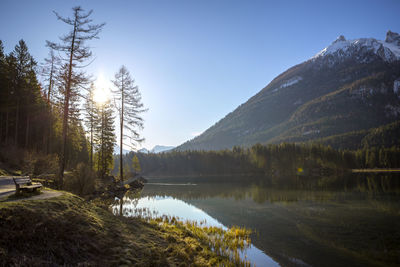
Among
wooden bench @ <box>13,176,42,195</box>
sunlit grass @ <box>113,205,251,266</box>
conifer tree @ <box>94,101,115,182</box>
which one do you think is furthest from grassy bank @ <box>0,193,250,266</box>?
conifer tree @ <box>94,101,115,182</box>

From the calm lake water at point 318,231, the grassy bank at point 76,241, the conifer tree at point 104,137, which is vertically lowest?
the calm lake water at point 318,231

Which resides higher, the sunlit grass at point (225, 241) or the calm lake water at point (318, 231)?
the sunlit grass at point (225, 241)

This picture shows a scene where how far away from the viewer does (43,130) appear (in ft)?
125

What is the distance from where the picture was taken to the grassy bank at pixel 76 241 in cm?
639

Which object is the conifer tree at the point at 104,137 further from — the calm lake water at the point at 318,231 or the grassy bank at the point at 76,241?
the grassy bank at the point at 76,241

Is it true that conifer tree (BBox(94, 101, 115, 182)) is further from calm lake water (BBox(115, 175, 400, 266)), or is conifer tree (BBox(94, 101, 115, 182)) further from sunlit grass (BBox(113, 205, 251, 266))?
sunlit grass (BBox(113, 205, 251, 266))

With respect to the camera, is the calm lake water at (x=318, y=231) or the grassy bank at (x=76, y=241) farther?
the calm lake water at (x=318, y=231)

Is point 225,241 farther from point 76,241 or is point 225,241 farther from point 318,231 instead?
point 76,241

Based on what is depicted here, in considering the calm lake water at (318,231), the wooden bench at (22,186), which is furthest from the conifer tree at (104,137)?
the wooden bench at (22,186)

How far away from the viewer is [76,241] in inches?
299

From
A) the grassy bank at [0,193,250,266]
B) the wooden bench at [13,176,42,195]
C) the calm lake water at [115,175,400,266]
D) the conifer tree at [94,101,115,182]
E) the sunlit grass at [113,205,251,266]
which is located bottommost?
the calm lake water at [115,175,400,266]

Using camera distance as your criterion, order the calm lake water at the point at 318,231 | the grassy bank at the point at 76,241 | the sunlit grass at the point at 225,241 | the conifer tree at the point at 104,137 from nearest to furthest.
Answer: the grassy bank at the point at 76,241, the sunlit grass at the point at 225,241, the calm lake water at the point at 318,231, the conifer tree at the point at 104,137

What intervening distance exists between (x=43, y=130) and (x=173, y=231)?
35894 mm

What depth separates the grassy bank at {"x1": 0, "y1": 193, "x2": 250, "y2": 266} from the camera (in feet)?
21.0
